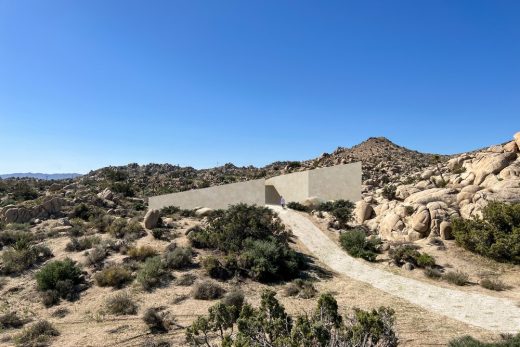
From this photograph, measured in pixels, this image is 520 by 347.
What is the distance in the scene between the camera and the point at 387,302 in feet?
41.3

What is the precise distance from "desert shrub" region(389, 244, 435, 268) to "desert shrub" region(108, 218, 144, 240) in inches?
589

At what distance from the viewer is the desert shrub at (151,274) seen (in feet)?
46.6

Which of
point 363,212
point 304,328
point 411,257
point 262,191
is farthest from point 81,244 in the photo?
point 363,212

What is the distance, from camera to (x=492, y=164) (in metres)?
24.2

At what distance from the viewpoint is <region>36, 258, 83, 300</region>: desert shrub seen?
13905mm

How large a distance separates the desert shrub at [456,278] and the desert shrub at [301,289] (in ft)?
21.0

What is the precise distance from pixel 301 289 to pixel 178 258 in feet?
20.2

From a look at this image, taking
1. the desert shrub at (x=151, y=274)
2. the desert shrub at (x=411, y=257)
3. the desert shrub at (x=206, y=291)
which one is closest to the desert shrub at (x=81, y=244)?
the desert shrub at (x=151, y=274)

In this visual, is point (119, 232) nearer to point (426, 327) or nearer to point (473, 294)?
point (426, 327)

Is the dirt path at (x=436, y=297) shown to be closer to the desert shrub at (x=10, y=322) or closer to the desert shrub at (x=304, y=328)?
the desert shrub at (x=304, y=328)

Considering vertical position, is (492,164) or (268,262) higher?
(492,164)

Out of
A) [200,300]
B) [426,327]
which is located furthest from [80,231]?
[426,327]

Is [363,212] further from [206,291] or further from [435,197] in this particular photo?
[206,291]

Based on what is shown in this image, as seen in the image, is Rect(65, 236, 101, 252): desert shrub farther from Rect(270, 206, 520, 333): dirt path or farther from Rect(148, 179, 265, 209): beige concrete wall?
Rect(270, 206, 520, 333): dirt path
